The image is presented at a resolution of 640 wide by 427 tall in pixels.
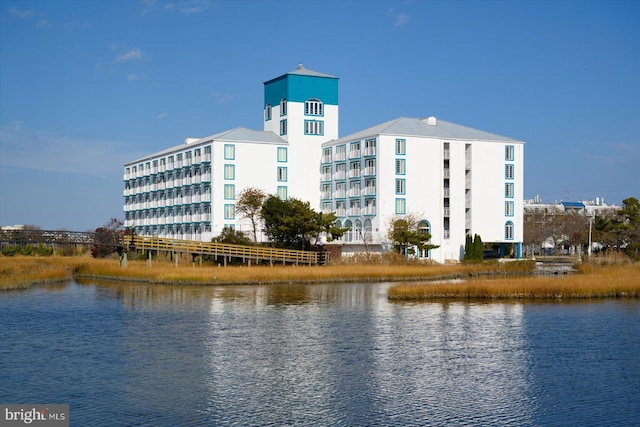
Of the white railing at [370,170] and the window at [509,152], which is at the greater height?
the window at [509,152]

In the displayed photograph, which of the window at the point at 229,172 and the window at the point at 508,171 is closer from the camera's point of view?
the window at the point at 508,171

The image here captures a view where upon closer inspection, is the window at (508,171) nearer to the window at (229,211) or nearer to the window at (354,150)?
the window at (354,150)

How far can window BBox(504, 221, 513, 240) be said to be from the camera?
8525cm

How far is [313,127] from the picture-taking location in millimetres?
90625

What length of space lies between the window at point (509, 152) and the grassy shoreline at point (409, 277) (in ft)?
56.5

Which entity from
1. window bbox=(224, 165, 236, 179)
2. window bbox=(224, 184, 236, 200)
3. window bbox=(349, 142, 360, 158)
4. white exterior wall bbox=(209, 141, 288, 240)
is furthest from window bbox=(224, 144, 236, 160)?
window bbox=(349, 142, 360, 158)

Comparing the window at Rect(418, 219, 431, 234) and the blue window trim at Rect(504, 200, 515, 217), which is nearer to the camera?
the window at Rect(418, 219, 431, 234)

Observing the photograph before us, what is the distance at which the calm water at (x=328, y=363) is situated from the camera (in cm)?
1928

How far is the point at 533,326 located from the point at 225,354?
13.3 metres

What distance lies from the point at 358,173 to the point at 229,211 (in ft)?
49.5

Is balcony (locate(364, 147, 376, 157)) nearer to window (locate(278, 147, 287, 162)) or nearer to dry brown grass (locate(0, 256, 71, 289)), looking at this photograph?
window (locate(278, 147, 287, 162))

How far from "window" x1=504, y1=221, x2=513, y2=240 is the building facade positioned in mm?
131

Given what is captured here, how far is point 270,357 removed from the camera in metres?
25.9

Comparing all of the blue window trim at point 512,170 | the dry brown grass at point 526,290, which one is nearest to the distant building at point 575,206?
the blue window trim at point 512,170
